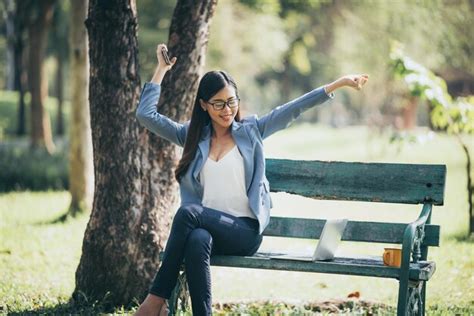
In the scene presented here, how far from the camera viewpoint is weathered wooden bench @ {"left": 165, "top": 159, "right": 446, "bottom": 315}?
5016 mm

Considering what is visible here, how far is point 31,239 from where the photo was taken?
9.66 meters

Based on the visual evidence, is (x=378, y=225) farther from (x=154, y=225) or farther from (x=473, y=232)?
(x=473, y=232)

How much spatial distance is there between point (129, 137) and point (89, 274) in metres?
1.06

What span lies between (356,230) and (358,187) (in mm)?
294

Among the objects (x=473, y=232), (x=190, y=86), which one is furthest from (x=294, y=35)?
(x=190, y=86)

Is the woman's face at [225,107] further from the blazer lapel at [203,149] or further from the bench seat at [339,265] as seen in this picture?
the bench seat at [339,265]

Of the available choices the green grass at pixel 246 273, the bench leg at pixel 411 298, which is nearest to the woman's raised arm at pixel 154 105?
the green grass at pixel 246 273

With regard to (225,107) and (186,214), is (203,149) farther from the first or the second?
(186,214)

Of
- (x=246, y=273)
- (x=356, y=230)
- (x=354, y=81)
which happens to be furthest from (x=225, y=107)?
(x=246, y=273)

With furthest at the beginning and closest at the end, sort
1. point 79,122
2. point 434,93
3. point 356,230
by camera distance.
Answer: point 79,122, point 434,93, point 356,230

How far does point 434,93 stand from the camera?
30.9 feet

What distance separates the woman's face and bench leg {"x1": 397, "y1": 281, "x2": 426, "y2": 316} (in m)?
1.52

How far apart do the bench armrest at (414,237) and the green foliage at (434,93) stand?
386 centimetres

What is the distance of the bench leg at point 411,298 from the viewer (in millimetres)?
4836
